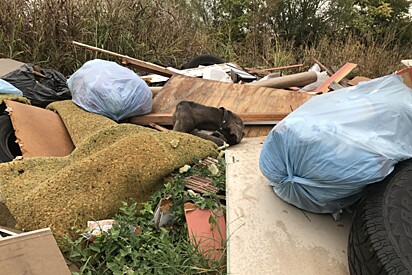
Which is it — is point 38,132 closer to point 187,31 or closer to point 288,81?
point 288,81

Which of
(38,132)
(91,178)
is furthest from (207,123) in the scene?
(38,132)

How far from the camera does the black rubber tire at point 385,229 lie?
1.42m

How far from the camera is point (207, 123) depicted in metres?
3.04

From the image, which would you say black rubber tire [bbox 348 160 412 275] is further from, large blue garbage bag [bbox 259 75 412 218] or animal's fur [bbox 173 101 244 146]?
animal's fur [bbox 173 101 244 146]

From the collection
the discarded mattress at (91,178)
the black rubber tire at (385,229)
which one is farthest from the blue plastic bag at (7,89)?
the black rubber tire at (385,229)

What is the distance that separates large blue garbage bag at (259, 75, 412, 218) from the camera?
5.49ft

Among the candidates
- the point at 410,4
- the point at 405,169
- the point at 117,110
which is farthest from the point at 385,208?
the point at 410,4

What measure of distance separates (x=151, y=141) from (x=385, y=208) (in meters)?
1.36

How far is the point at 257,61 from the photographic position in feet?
24.8

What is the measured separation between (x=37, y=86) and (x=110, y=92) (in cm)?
97

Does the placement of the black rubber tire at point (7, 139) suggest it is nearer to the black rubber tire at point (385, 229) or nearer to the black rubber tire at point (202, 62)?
the black rubber tire at point (385, 229)

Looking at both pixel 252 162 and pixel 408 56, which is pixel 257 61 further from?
pixel 252 162

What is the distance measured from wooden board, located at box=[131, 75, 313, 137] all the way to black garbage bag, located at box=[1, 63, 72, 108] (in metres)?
0.93

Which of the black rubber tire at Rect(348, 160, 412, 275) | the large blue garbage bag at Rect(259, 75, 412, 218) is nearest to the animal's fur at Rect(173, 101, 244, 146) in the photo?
the large blue garbage bag at Rect(259, 75, 412, 218)
